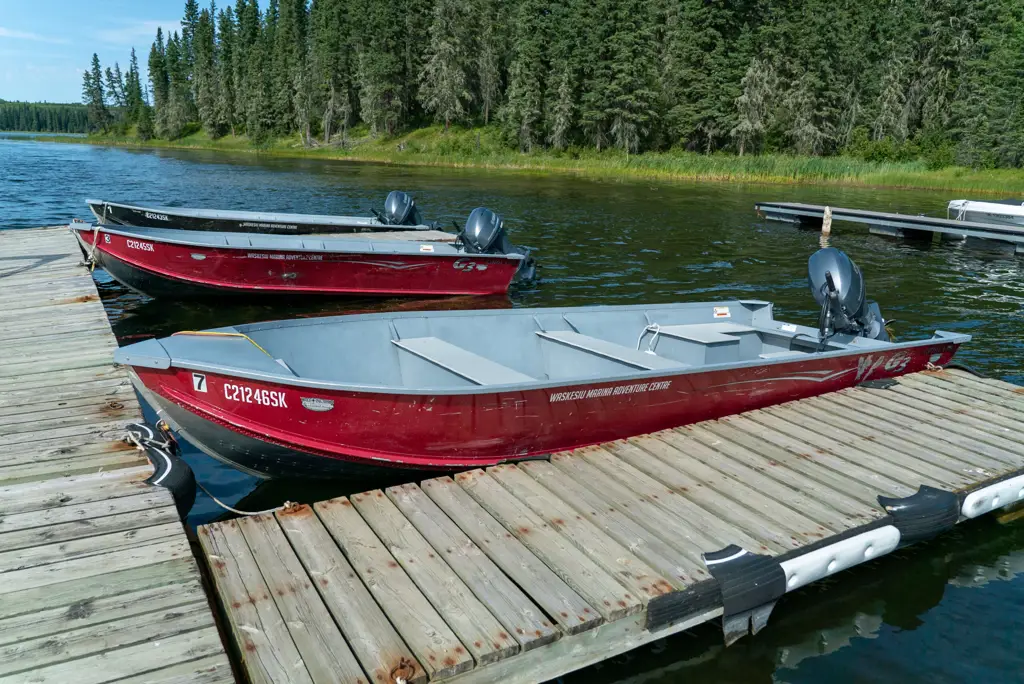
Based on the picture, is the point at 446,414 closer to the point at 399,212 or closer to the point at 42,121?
the point at 399,212

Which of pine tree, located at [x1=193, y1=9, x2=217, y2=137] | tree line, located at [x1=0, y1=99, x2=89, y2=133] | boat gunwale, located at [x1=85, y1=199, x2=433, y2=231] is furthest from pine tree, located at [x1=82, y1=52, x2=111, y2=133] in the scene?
boat gunwale, located at [x1=85, y1=199, x2=433, y2=231]

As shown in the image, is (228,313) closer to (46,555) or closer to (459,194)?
(46,555)

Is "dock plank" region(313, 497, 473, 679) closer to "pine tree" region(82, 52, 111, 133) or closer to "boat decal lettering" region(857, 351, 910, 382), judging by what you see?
"boat decal lettering" region(857, 351, 910, 382)

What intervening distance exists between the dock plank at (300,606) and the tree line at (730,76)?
163ft

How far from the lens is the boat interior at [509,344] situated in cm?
653

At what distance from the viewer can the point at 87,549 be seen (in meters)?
4.34

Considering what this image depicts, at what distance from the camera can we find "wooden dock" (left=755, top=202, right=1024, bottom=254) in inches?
873

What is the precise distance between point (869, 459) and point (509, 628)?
4.12 m

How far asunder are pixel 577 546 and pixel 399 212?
13.2 m

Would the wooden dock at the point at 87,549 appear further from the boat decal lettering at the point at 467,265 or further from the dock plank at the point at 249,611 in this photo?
the boat decal lettering at the point at 467,265

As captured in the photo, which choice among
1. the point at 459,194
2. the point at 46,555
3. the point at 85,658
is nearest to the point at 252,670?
the point at 85,658

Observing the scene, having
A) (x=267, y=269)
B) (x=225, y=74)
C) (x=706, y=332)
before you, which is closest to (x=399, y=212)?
(x=267, y=269)

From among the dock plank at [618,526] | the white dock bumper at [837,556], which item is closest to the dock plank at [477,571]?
the dock plank at [618,526]

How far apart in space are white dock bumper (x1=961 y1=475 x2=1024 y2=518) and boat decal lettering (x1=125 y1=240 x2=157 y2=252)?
11829 mm
